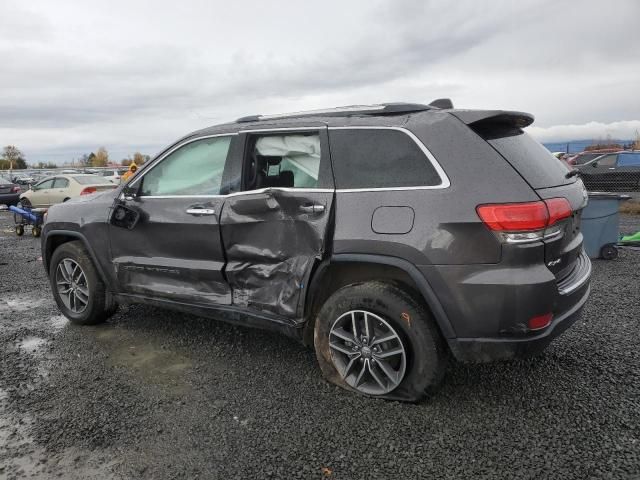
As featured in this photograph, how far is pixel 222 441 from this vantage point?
277cm

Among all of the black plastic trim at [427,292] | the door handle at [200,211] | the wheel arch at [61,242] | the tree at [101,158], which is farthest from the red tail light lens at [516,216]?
the tree at [101,158]

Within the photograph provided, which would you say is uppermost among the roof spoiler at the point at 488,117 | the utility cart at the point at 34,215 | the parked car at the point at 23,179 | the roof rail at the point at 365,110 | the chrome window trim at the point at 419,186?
the roof rail at the point at 365,110

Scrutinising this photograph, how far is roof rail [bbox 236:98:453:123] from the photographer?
3.24 meters

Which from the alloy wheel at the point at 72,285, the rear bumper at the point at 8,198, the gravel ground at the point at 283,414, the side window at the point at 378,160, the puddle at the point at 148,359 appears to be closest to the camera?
the gravel ground at the point at 283,414

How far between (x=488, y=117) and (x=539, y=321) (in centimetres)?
123

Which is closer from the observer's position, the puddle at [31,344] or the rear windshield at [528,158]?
the rear windshield at [528,158]

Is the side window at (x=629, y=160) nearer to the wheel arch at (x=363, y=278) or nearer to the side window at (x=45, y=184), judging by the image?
the wheel arch at (x=363, y=278)

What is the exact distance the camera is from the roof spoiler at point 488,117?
9.64ft

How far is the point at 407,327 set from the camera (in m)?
2.93

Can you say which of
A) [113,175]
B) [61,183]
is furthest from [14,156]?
[61,183]

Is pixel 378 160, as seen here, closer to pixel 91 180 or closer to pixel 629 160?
pixel 91 180

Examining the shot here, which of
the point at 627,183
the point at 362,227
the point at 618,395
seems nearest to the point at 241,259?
the point at 362,227

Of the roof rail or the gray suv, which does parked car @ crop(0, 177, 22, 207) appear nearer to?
the gray suv

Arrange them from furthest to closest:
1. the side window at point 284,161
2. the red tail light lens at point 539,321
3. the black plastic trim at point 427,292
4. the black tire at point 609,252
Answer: the black tire at point 609,252, the side window at point 284,161, the black plastic trim at point 427,292, the red tail light lens at point 539,321
